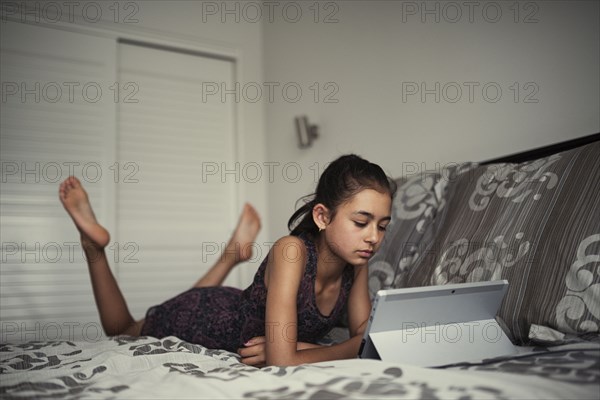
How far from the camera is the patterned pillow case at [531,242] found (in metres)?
1.10

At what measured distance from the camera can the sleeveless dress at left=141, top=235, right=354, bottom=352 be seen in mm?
1406

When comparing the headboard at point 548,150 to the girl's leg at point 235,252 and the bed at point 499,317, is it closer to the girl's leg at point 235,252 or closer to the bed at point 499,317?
the bed at point 499,317

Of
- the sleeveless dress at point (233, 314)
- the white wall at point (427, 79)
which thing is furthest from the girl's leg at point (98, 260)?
the white wall at point (427, 79)

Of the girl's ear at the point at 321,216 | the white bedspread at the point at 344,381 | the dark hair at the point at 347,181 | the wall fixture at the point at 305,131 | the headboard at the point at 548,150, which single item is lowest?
the white bedspread at the point at 344,381

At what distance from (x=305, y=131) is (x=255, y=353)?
6.17 ft

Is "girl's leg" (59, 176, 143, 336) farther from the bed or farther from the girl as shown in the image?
the bed

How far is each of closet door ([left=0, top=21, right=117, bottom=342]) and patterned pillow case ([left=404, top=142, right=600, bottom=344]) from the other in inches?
76.6

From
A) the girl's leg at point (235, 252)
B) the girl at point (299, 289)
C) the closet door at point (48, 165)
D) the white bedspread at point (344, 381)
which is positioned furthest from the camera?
the closet door at point (48, 165)

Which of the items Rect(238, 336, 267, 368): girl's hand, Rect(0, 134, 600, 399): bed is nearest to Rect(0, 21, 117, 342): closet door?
Rect(0, 134, 600, 399): bed

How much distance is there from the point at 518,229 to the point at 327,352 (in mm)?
555

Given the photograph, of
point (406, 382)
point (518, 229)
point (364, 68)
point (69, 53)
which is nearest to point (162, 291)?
point (69, 53)

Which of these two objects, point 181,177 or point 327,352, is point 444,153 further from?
point 181,177

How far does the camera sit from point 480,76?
2.01 metres

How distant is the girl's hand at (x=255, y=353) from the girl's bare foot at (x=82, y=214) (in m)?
0.88
